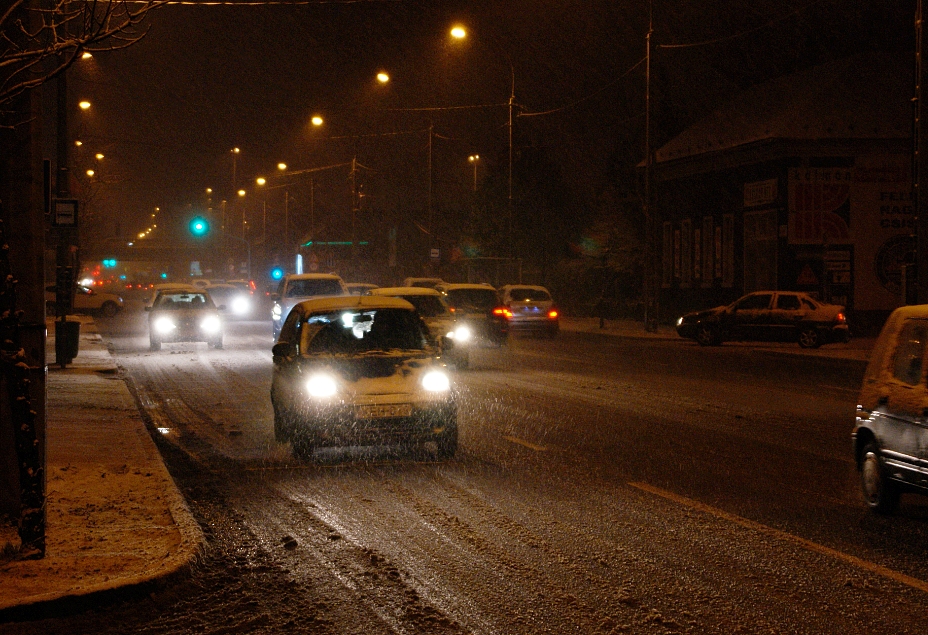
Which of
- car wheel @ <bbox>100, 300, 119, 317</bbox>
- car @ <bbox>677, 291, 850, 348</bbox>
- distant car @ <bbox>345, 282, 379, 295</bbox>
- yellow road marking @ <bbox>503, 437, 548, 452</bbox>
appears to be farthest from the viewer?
car wheel @ <bbox>100, 300, 119, 317</bbox>

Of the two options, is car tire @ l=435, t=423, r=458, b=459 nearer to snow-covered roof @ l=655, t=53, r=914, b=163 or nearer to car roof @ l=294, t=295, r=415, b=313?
car roof @ l=294, t=295, r=415, b=313

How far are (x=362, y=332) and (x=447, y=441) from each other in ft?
6.37

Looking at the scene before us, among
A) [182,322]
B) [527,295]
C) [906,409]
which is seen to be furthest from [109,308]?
[906,409]

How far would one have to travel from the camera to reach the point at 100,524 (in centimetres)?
827

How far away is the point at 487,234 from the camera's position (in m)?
60.4

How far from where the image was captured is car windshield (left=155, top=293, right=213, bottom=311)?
30.5m

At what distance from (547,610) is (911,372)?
407cm

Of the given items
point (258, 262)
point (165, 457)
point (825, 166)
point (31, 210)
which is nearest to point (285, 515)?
point (31, 210)

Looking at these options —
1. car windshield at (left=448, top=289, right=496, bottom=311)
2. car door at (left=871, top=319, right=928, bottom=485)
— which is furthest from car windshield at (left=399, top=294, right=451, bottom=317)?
car door at (left=871, top=319, right=928, bottom=485)

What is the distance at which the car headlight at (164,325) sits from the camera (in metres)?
30.3

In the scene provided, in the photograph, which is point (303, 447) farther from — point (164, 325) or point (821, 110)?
point (821, 110)

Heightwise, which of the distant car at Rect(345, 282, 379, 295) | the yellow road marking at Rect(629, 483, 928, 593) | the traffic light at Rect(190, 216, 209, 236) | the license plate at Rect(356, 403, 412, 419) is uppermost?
the traffic light at Rect(190, 216, 209, 236)

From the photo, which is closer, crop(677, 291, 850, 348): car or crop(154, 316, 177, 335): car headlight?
crop(154, 316, 177, 335): car headlight

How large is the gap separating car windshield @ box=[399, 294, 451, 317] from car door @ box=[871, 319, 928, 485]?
14.2m
